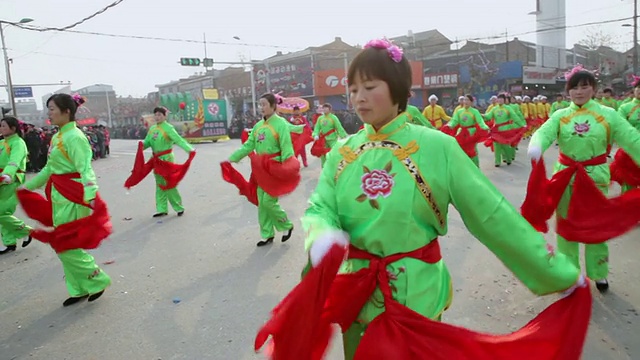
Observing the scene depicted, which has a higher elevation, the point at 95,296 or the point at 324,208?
the point at 324,208

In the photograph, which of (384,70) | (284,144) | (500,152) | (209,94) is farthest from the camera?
(209,94)

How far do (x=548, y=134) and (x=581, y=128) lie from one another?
0.82 ft

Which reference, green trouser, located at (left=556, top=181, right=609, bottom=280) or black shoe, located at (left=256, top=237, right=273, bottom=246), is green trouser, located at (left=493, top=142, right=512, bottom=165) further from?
green trouser, located at (left=556, top=181, right=609, bottom=280)

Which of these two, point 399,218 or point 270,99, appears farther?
point 270,99

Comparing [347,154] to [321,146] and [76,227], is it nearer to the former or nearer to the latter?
[76,227]

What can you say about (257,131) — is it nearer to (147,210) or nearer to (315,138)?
(147,210)

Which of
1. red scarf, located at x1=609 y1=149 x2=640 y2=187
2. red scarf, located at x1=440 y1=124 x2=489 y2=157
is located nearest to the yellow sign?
red scarf, located at x1=440 y1=124 x2=489 y2=157

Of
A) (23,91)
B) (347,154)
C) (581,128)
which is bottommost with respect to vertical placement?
(581,128)

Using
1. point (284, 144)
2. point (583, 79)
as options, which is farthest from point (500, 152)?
point (583, 79)

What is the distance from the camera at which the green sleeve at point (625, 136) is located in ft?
11.8

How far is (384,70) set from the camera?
1.83 meters

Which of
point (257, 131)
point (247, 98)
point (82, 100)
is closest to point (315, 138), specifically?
point (257, 131)

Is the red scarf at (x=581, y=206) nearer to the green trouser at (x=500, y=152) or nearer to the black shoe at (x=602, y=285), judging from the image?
the black shoe at (x=602, y=285)

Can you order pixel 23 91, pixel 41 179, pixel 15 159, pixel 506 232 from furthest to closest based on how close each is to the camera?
pixel 23 91
pixel 15 159
pixel 41 179
pixel 506 232
